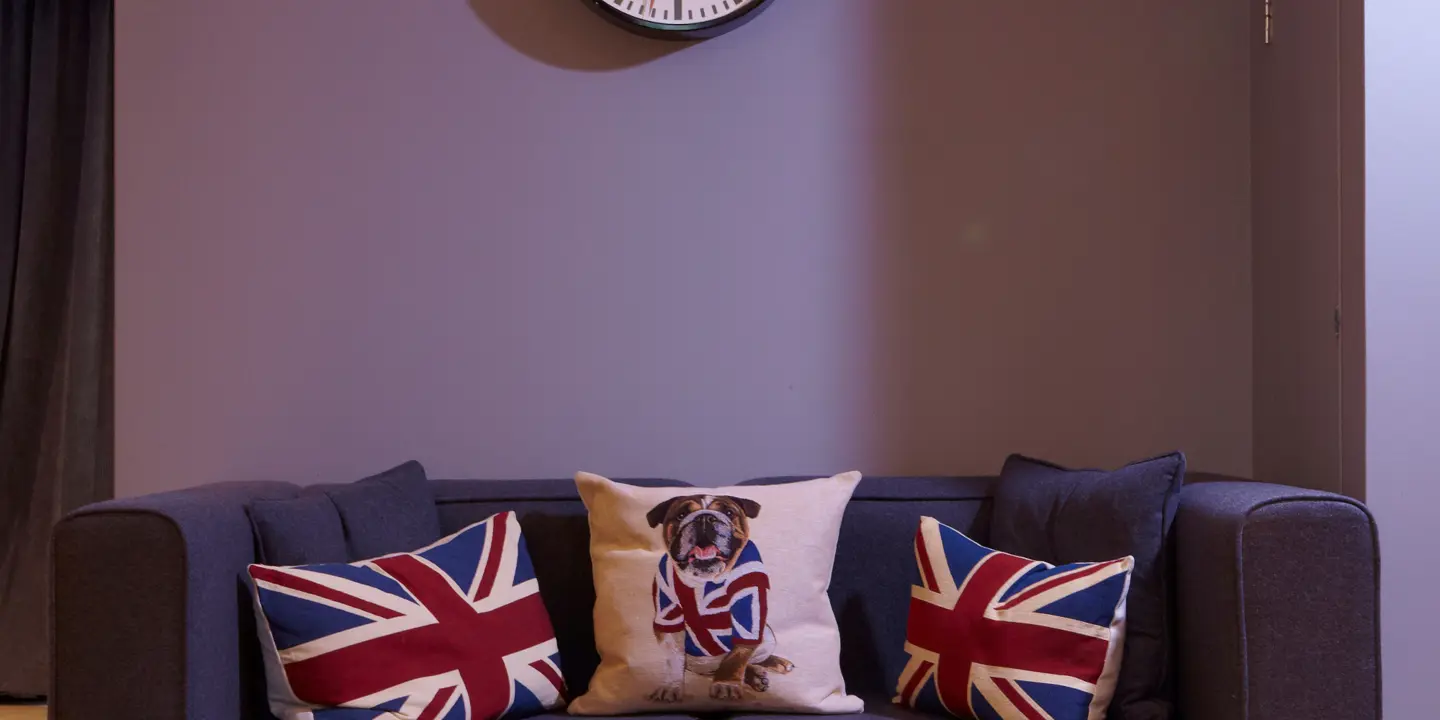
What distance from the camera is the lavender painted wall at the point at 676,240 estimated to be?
239 cm

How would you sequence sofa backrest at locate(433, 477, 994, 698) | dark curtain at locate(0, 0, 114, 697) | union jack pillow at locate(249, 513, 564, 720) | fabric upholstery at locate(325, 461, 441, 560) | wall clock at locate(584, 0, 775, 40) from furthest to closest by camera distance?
dark curtain at locate(0, 0, 114, 697) < wall clock at locate(584, 0, 775, 40) < sofa backrest at locate(433, 477, 994, 698) < fabric upholstery at locate(325, 461, 441, 560) < union jack pillow at locate(249, 513, 564, 720)

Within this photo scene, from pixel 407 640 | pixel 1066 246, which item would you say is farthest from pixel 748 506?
pixel 1066 246

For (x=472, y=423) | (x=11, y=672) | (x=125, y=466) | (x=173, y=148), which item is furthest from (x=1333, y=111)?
(x=11, y=672)

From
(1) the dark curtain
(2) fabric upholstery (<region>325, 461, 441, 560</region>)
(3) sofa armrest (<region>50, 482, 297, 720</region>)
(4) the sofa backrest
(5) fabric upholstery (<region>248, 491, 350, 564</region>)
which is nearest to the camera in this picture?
(3) sofa armrest (<region>50, 482, 297, 720</region>)

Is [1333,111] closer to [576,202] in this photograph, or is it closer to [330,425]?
[576,202]

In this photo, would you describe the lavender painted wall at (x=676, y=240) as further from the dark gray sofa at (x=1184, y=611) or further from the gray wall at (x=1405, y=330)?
the dark gray sofa at (x=1184, y=611)

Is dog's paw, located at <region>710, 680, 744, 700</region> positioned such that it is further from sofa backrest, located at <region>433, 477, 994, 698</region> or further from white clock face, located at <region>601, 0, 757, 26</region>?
white clock face, located at <region>601, 0, 757, 26</region>

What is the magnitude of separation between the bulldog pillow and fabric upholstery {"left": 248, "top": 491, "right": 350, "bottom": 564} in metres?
0.43

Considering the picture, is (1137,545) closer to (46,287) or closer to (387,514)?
(387,514)

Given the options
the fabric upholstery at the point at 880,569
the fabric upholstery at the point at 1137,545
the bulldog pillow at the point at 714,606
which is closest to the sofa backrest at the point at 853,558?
the fabric upholstery at the point at 880,569

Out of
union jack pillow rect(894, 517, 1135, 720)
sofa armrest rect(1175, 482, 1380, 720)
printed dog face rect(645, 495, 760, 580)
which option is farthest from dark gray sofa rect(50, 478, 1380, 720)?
printed dog face rect(645, 495, 760, 580)

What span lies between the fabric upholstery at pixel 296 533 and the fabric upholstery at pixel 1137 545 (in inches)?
45.3

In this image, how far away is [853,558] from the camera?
6.70ft

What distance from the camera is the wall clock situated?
7.72 ft
